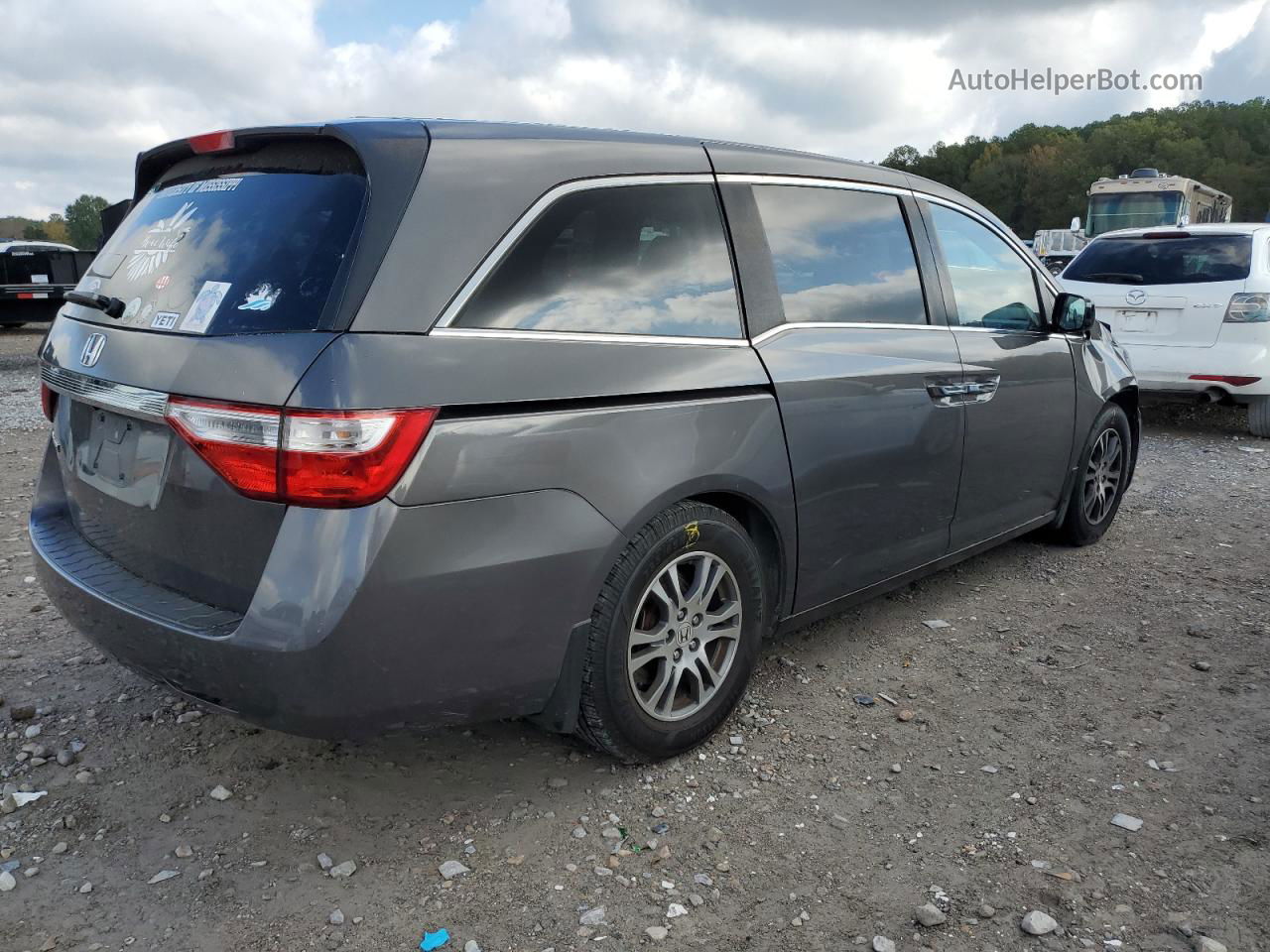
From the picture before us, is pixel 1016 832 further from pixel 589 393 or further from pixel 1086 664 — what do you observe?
pixel 589 393

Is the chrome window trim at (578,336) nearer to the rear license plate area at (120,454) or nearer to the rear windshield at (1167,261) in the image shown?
the rear license plate area at (120,454)

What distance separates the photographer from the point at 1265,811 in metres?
2.77

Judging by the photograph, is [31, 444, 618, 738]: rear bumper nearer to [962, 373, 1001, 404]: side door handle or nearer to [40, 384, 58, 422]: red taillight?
[40, 384, 58, 422]: red taillight

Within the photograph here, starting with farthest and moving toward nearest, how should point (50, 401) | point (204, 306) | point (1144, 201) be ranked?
point (1144, 201), point (50, 401), point (204, 306)

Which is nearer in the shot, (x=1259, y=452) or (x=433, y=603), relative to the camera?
(x=433, y=603)

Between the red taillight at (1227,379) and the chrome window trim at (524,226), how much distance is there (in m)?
6.58

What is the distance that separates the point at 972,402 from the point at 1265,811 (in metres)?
1.68

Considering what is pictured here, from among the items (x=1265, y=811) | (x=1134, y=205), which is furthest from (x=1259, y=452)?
(x=1134, y=205)

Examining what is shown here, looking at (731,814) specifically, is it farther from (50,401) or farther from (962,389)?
(50,401)

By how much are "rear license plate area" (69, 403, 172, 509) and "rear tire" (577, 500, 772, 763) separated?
44.2 inches

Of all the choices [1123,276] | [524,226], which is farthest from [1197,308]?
[524,226]

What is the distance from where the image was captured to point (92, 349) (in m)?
2.68

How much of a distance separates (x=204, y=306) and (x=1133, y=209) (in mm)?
23176

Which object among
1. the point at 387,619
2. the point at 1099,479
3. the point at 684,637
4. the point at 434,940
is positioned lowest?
the point at 434,940
